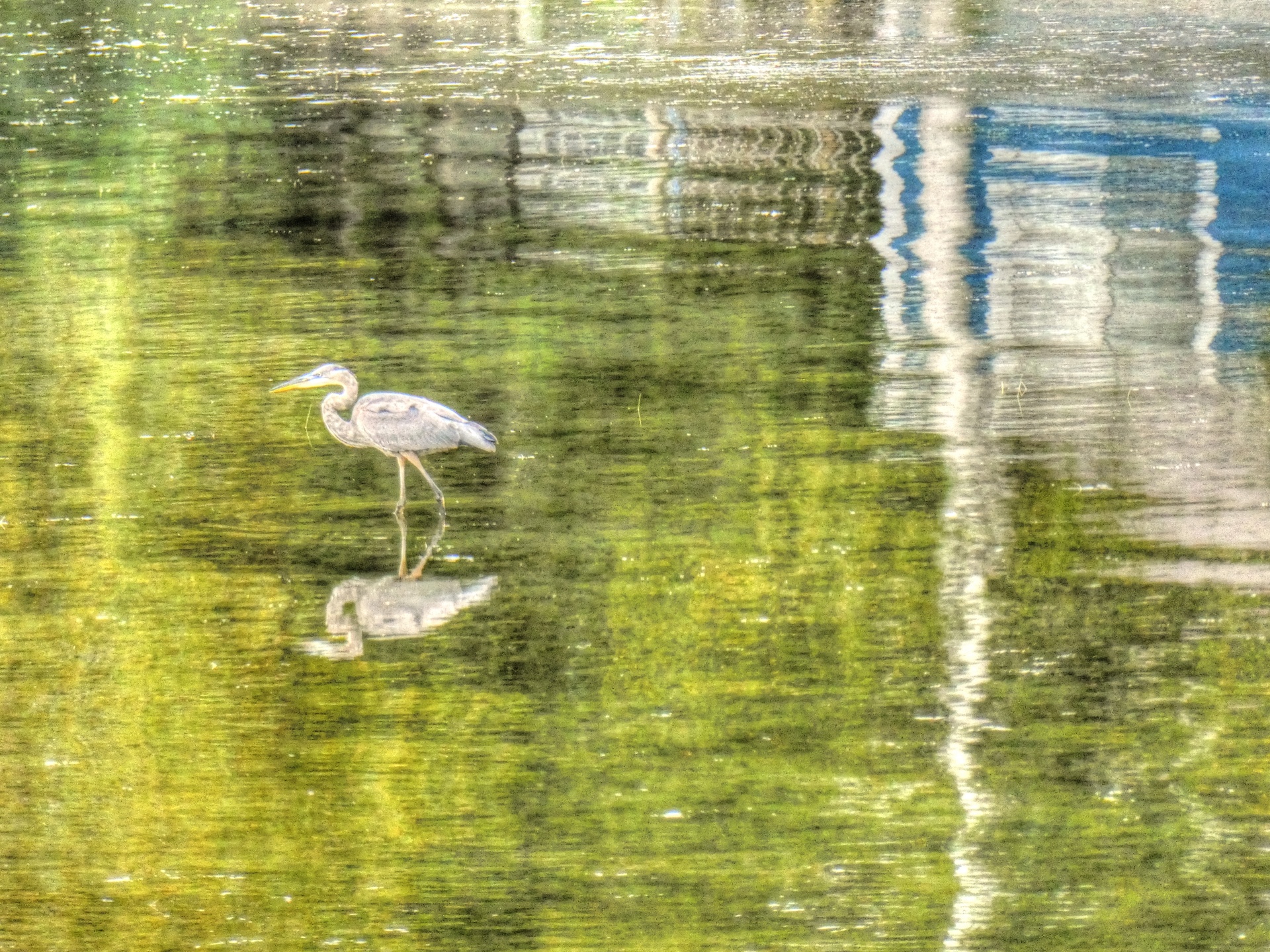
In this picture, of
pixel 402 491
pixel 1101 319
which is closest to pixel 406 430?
pixel 402 491

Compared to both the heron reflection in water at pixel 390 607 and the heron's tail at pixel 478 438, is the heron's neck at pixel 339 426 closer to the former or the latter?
the heron's tail at pixel 478 438

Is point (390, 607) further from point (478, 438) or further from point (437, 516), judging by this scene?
point (478, 438)

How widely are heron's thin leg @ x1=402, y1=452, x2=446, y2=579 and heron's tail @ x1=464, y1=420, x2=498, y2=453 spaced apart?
210 millimetres

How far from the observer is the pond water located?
16.8 ft

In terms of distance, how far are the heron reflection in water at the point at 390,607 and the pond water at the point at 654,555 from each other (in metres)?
0.02

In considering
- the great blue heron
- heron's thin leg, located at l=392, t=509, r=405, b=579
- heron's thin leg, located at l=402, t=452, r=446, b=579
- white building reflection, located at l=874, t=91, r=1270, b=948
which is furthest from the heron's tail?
white building reflection, located at l=874, t=91, r=1270, b=948

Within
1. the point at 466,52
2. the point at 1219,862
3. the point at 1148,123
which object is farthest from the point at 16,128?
the point at 1219,862

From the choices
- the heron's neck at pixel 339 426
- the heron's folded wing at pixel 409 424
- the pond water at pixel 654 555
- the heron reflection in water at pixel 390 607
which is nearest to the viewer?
the pond water at pixel 654 555

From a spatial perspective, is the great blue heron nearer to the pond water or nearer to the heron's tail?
the heron's tail

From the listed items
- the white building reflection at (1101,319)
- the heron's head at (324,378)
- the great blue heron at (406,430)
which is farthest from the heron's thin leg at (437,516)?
the white building reflection at (1101,319)

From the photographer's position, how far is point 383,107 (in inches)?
701

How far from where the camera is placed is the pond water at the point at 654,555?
16.8ft

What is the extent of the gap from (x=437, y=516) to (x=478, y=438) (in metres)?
0.34

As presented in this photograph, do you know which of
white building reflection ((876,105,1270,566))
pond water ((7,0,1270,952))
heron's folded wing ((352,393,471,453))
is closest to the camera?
pond water ((7,0,1270,952))
